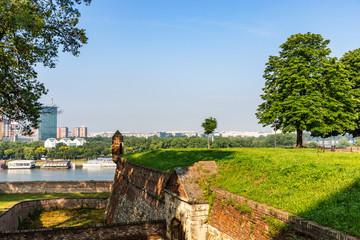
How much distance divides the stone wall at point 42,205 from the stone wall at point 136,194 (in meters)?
4.83

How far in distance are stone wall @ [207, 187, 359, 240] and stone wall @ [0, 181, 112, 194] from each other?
1029 inches

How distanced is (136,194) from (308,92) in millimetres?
19335

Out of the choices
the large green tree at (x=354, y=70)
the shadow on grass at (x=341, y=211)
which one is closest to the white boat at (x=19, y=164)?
the large green tree at (x=354, y=70)

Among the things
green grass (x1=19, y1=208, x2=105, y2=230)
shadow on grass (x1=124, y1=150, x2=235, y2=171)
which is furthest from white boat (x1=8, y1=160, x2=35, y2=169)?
shadow on grass (x1=124, y1=150, x2=235, y2=171)

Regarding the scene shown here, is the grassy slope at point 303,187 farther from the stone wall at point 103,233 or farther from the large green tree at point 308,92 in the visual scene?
the large green tree at point 308,92

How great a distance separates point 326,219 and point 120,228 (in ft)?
26.9

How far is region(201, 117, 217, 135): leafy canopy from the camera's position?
36500 millimetres

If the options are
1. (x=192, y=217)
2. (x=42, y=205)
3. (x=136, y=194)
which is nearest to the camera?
(x=192, y=217)

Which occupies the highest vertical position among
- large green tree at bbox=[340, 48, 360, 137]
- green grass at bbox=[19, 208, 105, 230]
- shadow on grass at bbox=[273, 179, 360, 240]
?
large green tree at bbox=[340, 48, 360, 137]

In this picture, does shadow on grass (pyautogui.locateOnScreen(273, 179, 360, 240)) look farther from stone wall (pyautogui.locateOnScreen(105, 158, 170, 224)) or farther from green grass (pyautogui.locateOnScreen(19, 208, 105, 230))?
green grass (pyautogui.locateOnScreen(19, 208, 105, 230))

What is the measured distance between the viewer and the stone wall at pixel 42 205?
2091cm

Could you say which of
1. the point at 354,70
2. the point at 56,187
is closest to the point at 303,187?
the point at 354,70

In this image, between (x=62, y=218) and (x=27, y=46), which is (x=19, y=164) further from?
(x=27, y=46)

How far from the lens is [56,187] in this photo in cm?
3272
